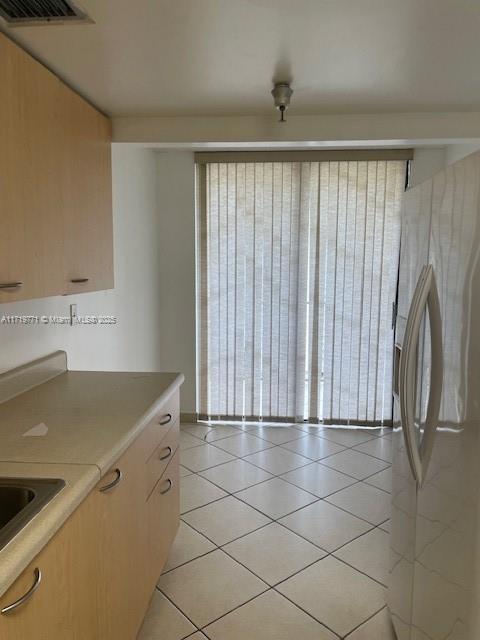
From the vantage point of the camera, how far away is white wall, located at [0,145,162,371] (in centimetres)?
231

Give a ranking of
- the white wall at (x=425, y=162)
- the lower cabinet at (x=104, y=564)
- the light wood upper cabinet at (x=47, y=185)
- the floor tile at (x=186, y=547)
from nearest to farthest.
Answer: the lower cabinet at (x=104, y=564) → the light wood upper cabinet at (x=47, y=185) → the floor tile at (x=186, y=547) → the white wall at (x=425, y=162)

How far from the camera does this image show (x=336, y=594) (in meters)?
2.22

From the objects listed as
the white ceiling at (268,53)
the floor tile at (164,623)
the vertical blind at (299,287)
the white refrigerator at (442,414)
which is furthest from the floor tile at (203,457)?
the white ceiling at (268,53)

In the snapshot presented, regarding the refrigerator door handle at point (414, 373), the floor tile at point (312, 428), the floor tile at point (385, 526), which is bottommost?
the floor tile at point (385, 526)

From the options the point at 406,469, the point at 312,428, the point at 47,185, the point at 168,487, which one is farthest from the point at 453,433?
the point at 312,428

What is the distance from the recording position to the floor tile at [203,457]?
3.58m

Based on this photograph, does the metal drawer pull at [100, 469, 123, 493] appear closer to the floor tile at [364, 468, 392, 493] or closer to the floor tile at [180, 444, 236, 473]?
the floor tile at [180, 444, 236, 473]

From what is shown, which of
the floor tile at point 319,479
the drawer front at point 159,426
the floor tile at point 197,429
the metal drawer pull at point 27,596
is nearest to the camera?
the metal drawer pull at point 27,596

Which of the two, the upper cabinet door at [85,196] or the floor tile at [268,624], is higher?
the upper cabinet door at [85,196]

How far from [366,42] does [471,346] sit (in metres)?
1.11

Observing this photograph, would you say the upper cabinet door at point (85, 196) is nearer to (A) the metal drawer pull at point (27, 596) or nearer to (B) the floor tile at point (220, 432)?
(A) the metal drawer pull at point (27, 596)

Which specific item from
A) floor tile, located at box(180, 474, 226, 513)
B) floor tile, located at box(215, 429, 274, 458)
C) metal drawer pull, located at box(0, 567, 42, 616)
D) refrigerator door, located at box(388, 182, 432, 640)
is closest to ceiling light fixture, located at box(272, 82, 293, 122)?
refrigerator door, located at box(388, 182, 432, 640)

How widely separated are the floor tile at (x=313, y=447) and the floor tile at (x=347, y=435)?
9 centimetres

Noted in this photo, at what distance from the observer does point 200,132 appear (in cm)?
255
